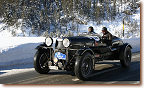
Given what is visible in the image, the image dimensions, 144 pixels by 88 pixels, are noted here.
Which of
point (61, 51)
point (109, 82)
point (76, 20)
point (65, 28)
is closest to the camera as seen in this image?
point (109, 82)

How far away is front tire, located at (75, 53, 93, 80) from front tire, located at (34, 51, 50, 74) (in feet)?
4.74

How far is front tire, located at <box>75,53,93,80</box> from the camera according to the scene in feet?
19.2

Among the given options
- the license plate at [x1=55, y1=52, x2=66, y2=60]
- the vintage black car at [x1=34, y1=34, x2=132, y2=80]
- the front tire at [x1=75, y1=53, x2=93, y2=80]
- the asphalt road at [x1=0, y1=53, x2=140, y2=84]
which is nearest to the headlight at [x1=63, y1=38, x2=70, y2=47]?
the vintage black car at [x1=34, y1=34, x2=132, y2=80]

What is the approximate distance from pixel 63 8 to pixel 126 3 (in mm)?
23808

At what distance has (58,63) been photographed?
6.20 meters

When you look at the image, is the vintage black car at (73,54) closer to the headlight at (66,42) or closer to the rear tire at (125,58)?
the headlight at (66,42)

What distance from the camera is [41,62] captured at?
6926mm

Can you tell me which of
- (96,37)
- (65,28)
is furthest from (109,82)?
(65,28)

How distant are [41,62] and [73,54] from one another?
1.23 metres

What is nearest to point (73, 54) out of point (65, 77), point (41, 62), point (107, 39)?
point (65, 77)

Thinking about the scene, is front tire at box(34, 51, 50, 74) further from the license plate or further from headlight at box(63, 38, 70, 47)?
headlight at box(63, 38, 70, 47)

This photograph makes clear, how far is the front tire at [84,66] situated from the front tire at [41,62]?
1.45 metres

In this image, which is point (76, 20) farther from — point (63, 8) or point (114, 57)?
point (114, 57)

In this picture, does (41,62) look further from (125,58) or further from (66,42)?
(125,58)
